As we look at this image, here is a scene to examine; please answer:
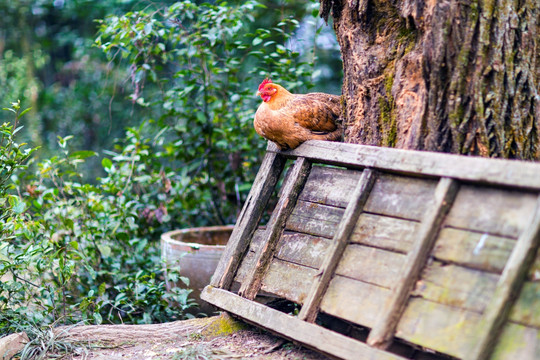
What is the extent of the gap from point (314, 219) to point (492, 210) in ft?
3.07

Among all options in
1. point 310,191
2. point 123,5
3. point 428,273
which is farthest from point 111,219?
point 123,5

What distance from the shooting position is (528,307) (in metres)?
1.72

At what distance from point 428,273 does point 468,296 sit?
0.63 feet

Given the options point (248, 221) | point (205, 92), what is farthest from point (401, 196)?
point (205, 92)

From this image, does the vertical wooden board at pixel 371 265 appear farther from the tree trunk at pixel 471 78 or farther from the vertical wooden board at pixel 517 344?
the tree trunk at pixel 471 78

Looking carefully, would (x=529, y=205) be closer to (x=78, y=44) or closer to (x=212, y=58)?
(x=212, y=58)

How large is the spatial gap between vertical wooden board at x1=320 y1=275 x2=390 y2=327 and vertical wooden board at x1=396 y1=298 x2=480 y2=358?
129mm

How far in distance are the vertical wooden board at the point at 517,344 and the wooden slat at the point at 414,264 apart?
0.38m

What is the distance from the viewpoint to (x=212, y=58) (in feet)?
15.1

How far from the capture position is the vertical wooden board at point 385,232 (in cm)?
213

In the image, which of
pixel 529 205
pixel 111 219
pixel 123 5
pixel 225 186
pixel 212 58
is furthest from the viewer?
pixel 123 5

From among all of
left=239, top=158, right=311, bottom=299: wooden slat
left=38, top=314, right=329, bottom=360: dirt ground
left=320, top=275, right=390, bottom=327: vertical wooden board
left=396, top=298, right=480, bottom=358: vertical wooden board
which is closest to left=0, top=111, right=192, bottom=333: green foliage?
left=38, top=314, right=329, bottom=360: dirt ground

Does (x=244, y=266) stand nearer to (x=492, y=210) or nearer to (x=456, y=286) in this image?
(x=456, y=286)

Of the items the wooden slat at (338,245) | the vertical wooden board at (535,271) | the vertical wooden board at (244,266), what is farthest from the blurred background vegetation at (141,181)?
the vertical wooden board at (535,271)
